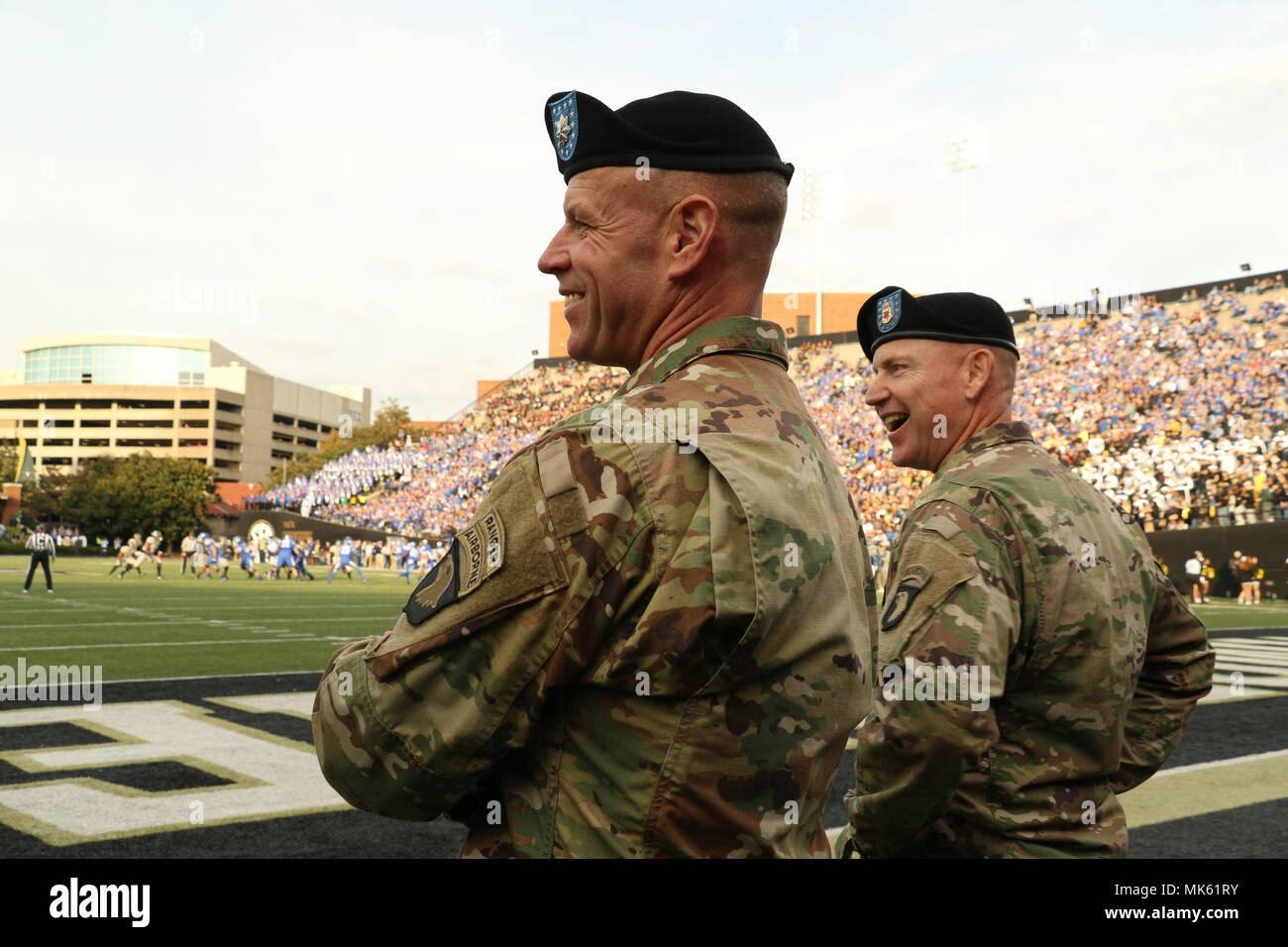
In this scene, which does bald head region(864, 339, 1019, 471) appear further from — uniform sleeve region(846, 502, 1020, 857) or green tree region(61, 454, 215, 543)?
green tree region(61, 454, 215, 543)

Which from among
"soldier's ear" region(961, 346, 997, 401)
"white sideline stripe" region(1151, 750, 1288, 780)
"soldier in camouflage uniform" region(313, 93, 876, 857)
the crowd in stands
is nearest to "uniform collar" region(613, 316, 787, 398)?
"soldier in camouflage uniform" region(313, 93, 876, 857)

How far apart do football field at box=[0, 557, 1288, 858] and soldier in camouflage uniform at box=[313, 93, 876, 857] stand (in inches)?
126

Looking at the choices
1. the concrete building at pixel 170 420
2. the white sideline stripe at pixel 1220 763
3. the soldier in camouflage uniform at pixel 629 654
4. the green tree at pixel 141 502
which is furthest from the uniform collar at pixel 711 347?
the concrete building at pixel 170 420

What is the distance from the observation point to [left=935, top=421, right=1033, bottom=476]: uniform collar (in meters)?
2.52

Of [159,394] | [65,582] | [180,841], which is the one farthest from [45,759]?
[159,394]

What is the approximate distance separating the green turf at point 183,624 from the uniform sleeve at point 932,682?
8.27 m

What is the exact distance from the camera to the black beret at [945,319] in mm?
2656

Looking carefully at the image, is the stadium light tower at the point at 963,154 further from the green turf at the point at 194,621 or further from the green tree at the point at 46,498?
the green tree at the point at 46,498

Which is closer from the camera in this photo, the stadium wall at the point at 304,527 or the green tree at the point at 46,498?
the stadium wall at the point at 304,527

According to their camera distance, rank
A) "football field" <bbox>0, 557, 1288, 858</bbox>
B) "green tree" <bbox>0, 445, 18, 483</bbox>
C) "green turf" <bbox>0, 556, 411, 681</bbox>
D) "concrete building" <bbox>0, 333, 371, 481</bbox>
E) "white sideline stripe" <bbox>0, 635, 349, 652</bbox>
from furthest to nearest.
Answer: "concrete building" <bbox>0, 333, 371, 481</bbox> < "green tree" <bbox>0, 445, 18, 483</bbox> < "white sideline stripe" <bbox>0, 635, 349, 652</bbox> < "green turf" <bbox>0, 556, 411, 681</bbox> < "football field" <bbox>0, 557, 1288, 858</bbox>

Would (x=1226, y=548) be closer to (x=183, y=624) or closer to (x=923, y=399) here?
(x=183, y=624)

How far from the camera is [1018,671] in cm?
214
